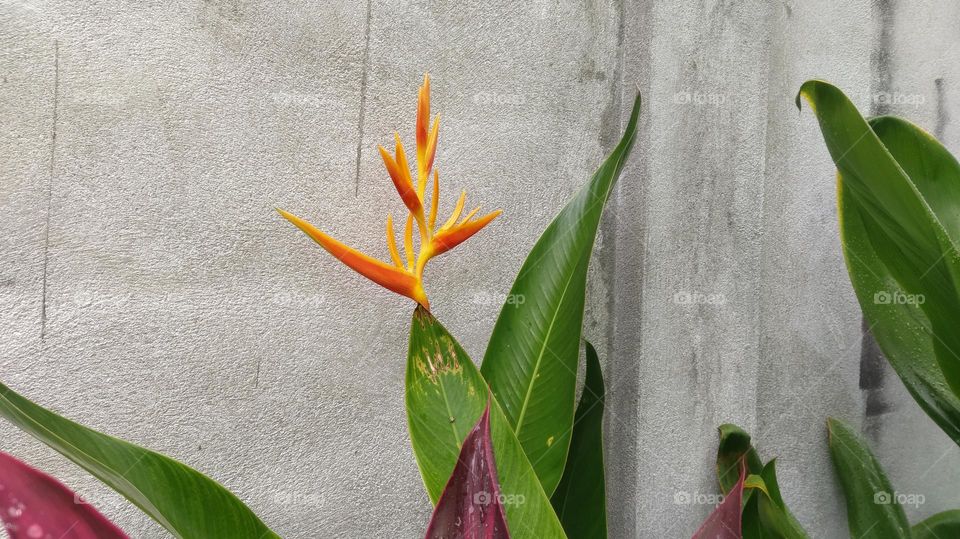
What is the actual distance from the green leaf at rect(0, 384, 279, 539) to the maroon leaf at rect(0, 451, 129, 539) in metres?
0.12

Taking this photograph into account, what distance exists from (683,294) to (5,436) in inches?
36.5

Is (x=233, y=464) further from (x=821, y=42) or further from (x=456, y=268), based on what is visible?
(x=821, y=42)

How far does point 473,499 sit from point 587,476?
48 centimetres

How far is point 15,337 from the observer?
2.64 feet

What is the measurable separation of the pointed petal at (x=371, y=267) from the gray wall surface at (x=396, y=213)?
8.4 inches

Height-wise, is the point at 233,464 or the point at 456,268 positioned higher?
the point at 456,268

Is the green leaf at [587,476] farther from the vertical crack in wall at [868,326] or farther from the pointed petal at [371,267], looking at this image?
the vertical crack in wall at [868,326]

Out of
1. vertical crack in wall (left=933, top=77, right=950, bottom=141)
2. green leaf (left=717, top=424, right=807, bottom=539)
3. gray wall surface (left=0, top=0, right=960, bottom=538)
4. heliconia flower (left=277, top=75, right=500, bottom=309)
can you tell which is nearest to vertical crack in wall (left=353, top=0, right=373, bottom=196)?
gray wall surface (left=0, top=0, right=960, bottom=538)

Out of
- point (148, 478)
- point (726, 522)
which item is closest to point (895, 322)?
point (726, 522)

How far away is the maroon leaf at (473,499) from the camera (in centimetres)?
38

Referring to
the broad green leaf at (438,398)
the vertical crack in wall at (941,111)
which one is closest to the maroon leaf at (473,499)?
the broad green leaf at (438,398)

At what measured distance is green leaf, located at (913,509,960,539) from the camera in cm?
91

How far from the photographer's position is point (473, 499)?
0.39 m

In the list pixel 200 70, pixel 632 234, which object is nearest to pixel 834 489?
pixel 632 234
